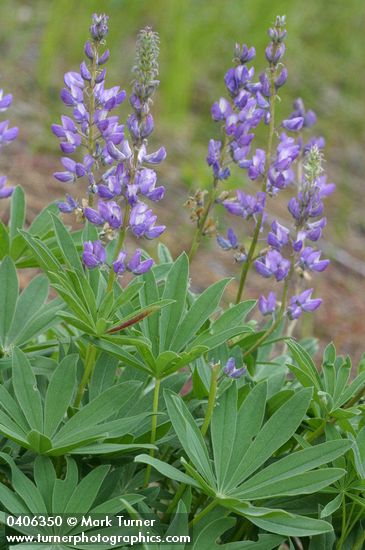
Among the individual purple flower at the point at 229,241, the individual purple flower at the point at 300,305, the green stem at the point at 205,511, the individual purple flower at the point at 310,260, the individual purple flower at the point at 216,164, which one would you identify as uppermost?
the individual purple flower at the point at 216,164

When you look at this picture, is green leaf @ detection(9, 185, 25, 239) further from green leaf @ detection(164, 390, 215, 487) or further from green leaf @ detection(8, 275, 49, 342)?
green leaf @ detection(164, 390, 215, 487)

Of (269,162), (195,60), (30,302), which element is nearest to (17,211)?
(30,302)

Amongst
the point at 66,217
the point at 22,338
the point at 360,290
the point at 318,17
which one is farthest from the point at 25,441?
the point at 318,17

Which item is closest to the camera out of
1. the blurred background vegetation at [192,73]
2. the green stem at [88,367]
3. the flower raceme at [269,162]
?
the green stem at [88,367]

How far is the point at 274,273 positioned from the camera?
1944 millimetres

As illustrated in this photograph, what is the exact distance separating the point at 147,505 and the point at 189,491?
0.13 meters

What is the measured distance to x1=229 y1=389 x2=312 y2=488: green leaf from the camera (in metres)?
1.64

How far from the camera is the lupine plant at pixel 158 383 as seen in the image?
157 cm

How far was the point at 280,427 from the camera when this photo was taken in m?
1.67

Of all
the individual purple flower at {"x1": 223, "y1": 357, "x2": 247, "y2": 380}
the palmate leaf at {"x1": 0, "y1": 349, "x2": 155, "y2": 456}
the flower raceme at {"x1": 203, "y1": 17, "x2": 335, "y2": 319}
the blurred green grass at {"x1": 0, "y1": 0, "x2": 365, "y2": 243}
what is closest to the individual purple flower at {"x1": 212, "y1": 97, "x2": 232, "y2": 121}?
the flower raceme at {"x1": 203, "y1": 17, "x2": 335, "y2": 319}

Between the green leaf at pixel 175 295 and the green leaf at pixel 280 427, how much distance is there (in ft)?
0.95

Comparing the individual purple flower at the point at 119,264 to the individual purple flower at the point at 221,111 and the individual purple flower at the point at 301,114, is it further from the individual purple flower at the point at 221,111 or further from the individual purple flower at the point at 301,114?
the individual purple flower at the point at 301,114

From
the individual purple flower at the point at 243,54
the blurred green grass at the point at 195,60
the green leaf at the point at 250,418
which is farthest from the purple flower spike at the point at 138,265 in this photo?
the blurred green grass at the point at 195,60

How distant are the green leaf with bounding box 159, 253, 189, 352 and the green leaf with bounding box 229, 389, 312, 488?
289 mm
